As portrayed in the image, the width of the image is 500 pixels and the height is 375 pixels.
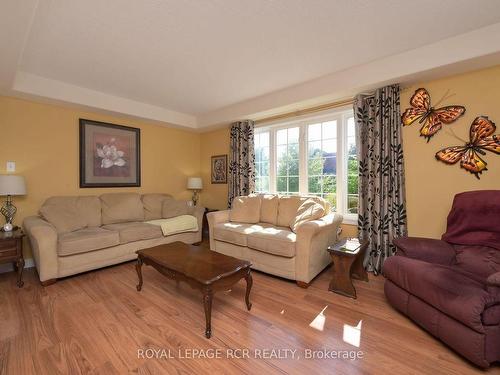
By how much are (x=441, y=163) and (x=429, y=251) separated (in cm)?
106

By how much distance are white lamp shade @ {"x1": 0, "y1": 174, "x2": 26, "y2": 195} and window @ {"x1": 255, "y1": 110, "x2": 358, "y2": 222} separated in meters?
3.31

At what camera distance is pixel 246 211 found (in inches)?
144

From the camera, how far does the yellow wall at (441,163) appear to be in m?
2.32

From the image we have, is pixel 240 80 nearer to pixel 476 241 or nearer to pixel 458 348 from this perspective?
pixel 476 241

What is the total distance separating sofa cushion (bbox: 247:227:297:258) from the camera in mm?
2621

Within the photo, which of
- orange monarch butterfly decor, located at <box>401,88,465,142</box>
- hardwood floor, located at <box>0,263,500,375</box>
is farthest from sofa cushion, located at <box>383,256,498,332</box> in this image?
orange monarch butterfly decor, located at <box>401,88,465,142</box>

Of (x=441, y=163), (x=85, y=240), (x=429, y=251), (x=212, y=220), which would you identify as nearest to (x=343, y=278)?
(x=429, y=251)

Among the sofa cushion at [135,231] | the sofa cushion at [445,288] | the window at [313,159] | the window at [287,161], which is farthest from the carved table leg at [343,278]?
the sofa cushion at [135,231]

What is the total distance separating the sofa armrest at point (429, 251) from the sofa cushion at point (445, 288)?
0.15 m

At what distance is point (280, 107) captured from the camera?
138 inches

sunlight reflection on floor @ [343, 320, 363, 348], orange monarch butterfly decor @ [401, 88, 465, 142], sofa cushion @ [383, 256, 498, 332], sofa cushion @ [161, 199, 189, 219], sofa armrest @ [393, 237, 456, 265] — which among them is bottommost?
sunlight reflection on floor @ [343, 320, 363, 348]

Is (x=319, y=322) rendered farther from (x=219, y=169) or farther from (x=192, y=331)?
(x=219, y=169)

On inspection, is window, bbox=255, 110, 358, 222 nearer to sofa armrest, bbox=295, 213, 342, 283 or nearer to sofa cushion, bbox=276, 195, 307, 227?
sofa cushion, bbox=276, 195, 307, 227

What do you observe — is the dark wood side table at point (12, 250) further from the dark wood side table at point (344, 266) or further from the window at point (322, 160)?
the window at point (322, 160)
